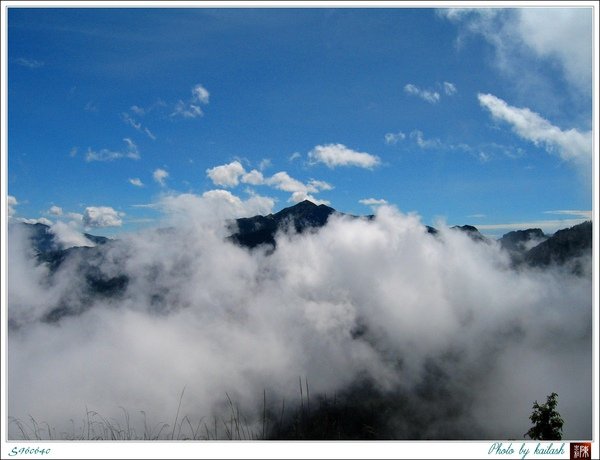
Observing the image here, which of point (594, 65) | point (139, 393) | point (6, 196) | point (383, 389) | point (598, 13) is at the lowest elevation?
point (139, 393)

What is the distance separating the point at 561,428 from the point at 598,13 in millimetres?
9753

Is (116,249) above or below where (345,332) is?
above

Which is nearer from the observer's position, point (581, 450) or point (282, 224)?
point (581, 450)

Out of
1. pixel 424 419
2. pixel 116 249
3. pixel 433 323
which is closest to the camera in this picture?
pixel 424 419

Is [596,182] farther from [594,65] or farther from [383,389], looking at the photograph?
[383,389]

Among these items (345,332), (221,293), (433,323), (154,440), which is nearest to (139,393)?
(221,293)

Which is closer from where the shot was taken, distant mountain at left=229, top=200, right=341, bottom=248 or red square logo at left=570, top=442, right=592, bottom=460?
red square logo at left=570, top=442, right=592, bottom=460

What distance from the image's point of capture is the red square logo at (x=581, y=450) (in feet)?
31.1

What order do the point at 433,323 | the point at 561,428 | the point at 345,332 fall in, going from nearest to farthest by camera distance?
1. the point at 561,428
2. the point at 433,323
3. the point at 345,332

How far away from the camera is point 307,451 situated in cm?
959

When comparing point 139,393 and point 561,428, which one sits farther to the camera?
point 139,393

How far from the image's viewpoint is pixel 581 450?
9.52m

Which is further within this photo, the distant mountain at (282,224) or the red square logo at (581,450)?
the distant mountain at (282,224)

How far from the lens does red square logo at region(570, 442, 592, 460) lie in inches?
373
